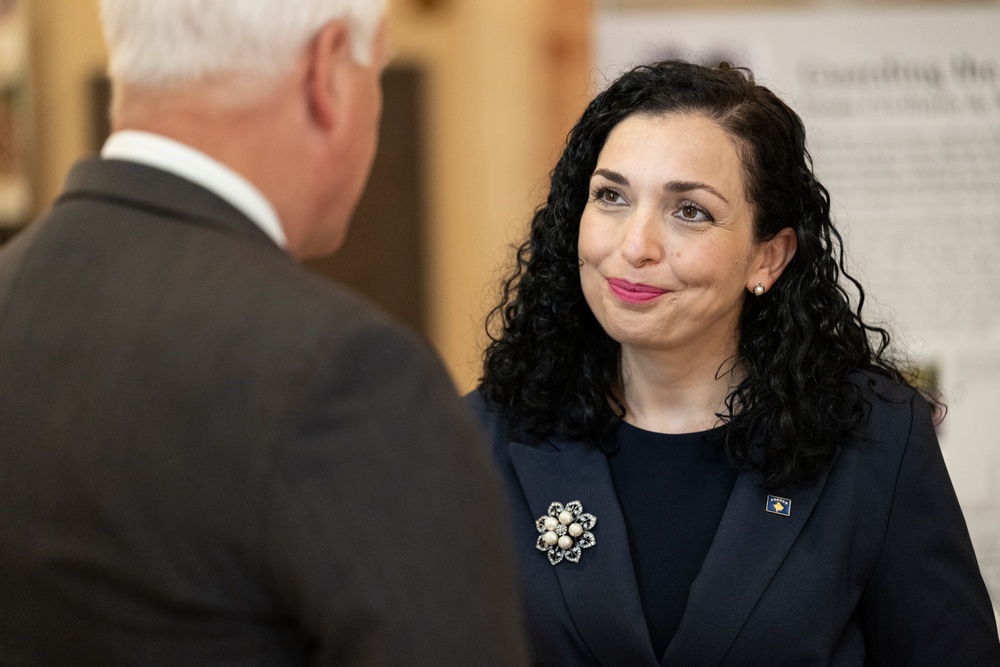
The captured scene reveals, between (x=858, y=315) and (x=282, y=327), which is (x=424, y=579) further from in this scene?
(x=858, y=315)

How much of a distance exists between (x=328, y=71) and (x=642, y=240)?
983mm

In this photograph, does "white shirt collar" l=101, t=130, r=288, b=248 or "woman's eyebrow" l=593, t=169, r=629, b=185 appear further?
"woman's eyebrow" l=593, t=169, r=629, b=185

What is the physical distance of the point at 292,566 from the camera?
957 mm

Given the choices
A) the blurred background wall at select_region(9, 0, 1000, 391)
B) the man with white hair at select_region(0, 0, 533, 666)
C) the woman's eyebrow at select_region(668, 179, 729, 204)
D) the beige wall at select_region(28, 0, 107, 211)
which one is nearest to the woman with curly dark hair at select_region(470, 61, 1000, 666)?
the woman's eyebrow at select_region(668, 179, 729, 204)

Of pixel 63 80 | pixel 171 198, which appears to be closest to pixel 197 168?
pixel 171 198

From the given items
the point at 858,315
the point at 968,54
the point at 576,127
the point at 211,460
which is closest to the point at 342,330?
the point at 211,460

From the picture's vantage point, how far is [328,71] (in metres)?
1.08

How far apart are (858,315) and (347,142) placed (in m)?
1.40

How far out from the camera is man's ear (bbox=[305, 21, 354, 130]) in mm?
1059

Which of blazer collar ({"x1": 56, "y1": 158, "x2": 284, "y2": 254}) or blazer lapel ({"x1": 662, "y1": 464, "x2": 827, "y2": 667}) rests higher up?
blazer collar ({"x1": 56, "y1": 158, "x2": 284, "y2": 254})

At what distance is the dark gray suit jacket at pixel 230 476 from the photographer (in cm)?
96

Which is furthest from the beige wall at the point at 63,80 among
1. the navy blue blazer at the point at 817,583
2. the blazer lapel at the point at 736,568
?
the blazer lapel at the point at 736,568

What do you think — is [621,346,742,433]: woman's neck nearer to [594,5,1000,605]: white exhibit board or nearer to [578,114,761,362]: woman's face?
[578,114,761,362]: woman's face

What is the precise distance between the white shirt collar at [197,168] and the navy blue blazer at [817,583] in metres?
1.10
